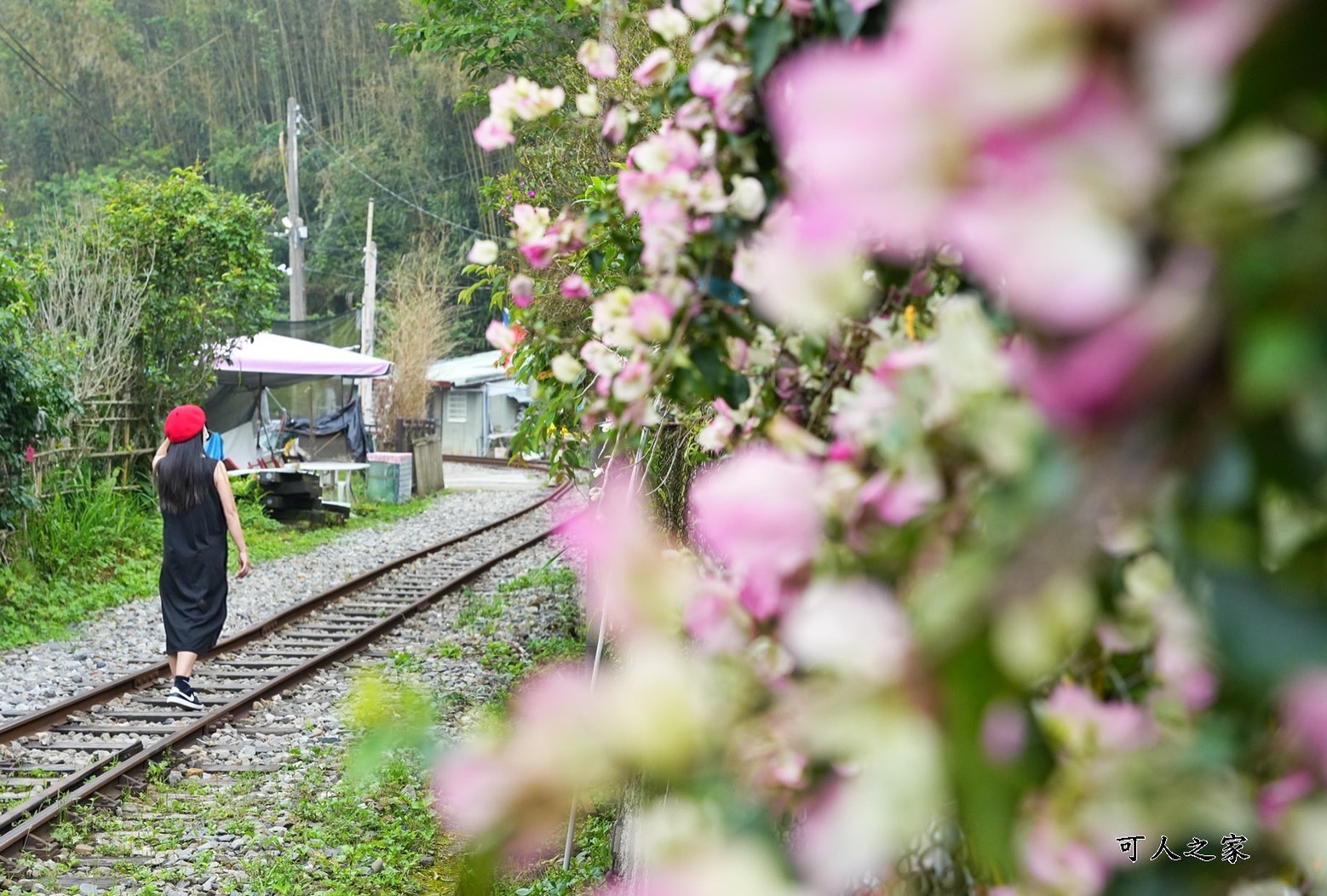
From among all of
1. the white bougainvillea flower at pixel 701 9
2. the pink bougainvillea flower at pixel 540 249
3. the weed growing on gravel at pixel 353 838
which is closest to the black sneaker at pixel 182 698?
the weed growing on gravel at pixel 353 838

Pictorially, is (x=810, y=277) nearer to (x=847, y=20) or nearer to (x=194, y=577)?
(x=847, y=20)

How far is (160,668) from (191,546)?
1.04 metres

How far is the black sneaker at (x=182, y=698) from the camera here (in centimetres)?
705

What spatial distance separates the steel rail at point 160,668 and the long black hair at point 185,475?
120cm

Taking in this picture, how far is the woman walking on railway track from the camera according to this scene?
7.26m

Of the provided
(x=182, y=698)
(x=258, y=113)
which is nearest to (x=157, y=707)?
(x=182, y=698)

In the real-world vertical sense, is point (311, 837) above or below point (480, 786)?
below

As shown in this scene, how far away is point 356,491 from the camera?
20.5m

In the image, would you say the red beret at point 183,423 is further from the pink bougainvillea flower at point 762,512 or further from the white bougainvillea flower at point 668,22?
the pink bougainvillea flower at point 762,512

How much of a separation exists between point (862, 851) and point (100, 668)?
8.61 m

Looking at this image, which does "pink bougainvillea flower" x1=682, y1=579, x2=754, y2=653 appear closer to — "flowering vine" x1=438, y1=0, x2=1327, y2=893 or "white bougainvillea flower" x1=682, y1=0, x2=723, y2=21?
"flowering vine" x1=438, y1=0, x2=1327, y2=893

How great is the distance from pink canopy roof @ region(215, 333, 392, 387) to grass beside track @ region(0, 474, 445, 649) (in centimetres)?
554

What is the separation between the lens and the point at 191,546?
24.3 feet

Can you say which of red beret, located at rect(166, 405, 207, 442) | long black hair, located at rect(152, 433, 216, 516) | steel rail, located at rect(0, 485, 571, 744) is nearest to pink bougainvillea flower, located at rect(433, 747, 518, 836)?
steel rail, located at rect(0, 485, 571, 744)
